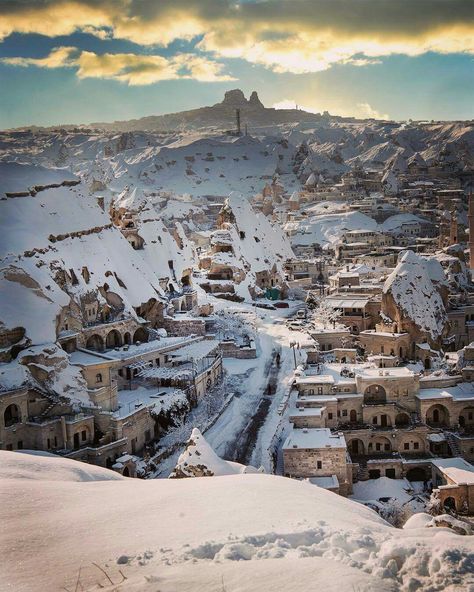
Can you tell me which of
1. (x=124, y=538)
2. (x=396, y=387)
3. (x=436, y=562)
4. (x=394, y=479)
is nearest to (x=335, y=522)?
(x=436, y=562)

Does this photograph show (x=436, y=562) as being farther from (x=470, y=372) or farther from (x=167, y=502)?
(x=470, y=372)

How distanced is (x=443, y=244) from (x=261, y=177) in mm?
67750

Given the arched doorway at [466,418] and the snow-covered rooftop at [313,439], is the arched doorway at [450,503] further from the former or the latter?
the arched doorway at [466,418]

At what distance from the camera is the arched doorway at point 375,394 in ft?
123

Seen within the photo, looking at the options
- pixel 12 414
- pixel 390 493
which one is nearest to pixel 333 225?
pixel 390 493

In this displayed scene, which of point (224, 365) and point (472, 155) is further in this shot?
point (472, 155)

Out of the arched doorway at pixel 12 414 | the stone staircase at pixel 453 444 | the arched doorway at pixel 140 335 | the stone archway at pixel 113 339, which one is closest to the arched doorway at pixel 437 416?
the stone staircase at pixel 453 444

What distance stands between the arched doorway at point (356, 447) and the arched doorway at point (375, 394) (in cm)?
239

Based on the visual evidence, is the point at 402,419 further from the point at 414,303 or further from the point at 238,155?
the point at 238,155

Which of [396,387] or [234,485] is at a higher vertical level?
[234,485]

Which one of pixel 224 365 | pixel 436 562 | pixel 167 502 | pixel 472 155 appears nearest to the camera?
pixel 436 562

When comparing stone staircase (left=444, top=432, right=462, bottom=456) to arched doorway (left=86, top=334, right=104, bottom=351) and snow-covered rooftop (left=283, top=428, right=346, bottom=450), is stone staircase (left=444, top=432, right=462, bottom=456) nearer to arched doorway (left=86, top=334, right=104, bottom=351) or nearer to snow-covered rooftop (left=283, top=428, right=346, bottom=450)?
snow-covered rooftop (left=283, top=428, right=346, bottom=450)

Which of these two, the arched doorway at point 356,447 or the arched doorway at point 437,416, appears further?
the arched doorway at point 437,416

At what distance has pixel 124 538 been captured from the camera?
12.3 meters
